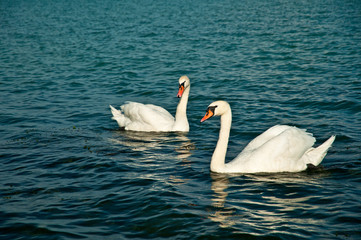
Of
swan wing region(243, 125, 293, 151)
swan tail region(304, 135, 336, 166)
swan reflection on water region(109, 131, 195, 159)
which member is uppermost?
swan wing region(243, 125, 293, 151)

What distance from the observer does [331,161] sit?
1039cm

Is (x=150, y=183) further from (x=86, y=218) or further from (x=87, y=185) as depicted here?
(x=86, y=218)

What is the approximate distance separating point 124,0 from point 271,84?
54916 mm

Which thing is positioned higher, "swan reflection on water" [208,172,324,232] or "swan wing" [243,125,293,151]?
"swan wing" [243,125,293,151]

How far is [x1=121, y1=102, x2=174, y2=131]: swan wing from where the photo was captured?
13.3m

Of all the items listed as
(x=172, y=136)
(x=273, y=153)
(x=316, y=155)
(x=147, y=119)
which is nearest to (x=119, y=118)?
(x=147, y=119)

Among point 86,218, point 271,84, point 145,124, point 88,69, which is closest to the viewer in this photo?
point 86,218

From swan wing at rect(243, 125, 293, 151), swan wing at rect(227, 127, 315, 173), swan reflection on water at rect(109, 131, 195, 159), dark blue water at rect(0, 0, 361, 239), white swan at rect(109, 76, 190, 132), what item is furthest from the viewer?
white swan at rect(109, 76, 190, 132)

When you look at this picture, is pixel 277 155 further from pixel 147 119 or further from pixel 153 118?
pixel 147 119

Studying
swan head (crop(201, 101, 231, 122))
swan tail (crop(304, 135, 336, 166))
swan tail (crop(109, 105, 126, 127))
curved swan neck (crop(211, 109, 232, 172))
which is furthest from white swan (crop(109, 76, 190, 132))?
swan tail (crop(304, 135, 336, 166))

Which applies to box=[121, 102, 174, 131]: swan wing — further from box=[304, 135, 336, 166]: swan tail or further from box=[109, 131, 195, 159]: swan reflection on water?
box=[304, 135, 336, 166]: swan tail

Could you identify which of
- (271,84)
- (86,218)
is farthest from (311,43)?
(86,218)

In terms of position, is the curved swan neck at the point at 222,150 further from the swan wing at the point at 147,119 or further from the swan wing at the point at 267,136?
the swan wing at the point at 147,119

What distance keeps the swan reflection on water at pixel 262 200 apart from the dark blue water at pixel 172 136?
0.03 metres
